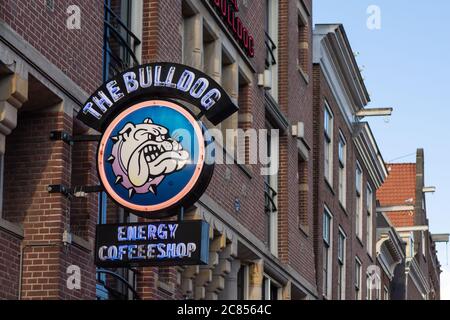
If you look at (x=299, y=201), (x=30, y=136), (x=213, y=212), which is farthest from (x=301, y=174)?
(x=30, y=136)

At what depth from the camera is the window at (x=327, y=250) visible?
122ft

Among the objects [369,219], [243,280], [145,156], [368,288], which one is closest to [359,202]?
[369,219]

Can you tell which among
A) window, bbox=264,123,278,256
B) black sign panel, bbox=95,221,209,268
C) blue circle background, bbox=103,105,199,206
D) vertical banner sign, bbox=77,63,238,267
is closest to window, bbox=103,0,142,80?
vertical banner sign, bbox=77,63,238,267

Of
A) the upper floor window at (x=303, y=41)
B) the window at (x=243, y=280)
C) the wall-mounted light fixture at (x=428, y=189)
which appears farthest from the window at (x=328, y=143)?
the wall-mounted light fixture at (x=428, y=189)

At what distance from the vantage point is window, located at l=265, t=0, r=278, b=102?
3061cm

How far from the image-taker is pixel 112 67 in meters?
19.9

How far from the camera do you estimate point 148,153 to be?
15781mm

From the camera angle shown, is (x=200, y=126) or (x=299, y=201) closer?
(x=200, y=126)

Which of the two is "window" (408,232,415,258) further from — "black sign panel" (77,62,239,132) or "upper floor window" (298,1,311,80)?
"black sign panel" (77,62,239,132)

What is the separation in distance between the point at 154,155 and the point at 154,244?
1117 mm

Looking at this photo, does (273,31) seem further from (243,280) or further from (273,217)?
(243,280)
